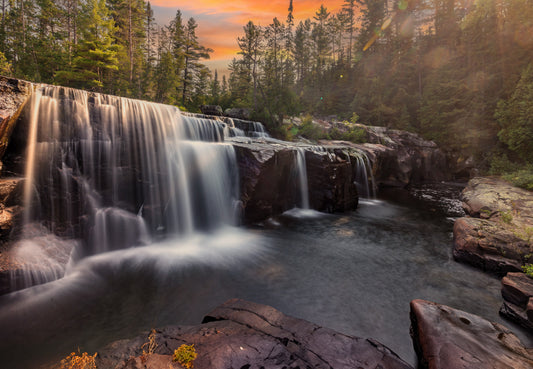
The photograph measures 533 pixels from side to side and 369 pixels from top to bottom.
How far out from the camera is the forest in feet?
65.6

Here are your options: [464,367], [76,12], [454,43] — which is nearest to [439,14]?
[454,43]

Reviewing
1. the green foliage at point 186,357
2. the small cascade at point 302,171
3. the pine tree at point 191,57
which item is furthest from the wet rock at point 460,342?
the pine tree at point 191,57

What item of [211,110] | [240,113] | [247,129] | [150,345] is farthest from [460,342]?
[211,110]

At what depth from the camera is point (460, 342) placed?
295 centimetres

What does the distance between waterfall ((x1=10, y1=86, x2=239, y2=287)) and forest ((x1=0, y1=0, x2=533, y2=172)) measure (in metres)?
12.2

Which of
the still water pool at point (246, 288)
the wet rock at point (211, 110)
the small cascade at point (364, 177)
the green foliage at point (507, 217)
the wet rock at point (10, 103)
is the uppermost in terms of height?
the wet rock at point (211, 110)

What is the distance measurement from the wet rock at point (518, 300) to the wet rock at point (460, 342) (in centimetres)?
A: 167

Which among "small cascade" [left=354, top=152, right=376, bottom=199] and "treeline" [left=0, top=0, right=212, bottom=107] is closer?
"small cascade" [left=354, top=152, right=376, bottom=199]

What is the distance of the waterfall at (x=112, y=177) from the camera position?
6103 millimetres

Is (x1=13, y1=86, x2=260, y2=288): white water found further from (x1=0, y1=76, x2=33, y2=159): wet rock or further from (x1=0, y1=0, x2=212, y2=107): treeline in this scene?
(x1=0, y1=0, x2=212, y2=107): treeline

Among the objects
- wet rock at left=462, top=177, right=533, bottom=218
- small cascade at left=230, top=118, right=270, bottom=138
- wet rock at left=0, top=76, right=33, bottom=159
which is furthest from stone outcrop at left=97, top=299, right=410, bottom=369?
small cascade at left=230, top=118, right=270, bottom=138

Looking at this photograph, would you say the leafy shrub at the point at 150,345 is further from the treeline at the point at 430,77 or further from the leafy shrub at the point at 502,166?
the leafy shrub at the point at 502,166

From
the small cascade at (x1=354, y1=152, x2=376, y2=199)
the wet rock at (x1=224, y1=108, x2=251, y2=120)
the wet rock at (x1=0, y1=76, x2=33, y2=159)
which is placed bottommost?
the small cascade at (x1=354, y1=152, x2=376, y2=199)

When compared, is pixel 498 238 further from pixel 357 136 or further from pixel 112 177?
pixel 357 136
